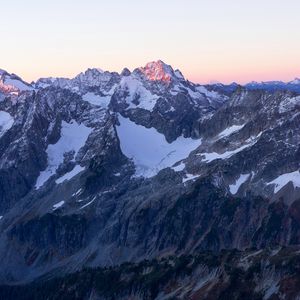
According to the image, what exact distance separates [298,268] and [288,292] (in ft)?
27.5

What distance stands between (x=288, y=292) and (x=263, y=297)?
23.9 ft

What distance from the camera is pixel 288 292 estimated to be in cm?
19350

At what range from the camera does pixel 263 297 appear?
198500 millimetres

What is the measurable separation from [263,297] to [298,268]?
10546 millimetres

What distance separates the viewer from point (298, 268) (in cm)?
19975
